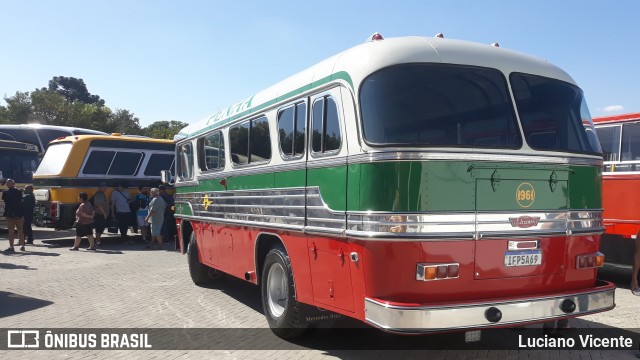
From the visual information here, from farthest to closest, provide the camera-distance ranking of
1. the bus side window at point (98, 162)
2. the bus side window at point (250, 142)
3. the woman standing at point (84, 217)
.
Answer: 1. the bus side window at point (98, 162)
2. the woman standing at point (84, 217)
3. the bus side window at point (250, 142)

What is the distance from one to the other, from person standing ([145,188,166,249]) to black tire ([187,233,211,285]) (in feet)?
17.8

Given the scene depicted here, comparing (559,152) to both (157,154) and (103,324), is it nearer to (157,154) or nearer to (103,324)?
(103,324)

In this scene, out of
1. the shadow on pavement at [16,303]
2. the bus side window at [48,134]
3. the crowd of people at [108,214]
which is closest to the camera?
the shadow on pavement at [16,303]

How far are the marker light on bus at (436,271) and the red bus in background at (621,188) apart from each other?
6099 millimetres

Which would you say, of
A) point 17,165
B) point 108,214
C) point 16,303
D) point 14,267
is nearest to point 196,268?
point 16,303

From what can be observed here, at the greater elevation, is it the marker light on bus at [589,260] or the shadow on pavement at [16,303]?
the marker light on bus at [589,260]

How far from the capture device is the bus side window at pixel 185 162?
399 inches

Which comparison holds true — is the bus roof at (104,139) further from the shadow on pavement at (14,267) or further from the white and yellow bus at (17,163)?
the shadow on pavement at (14,267)

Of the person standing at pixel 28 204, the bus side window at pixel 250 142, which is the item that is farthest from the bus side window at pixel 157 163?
the bus side window at pixel 250 142

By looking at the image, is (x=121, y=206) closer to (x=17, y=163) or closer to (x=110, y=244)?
(x=110, y=244)

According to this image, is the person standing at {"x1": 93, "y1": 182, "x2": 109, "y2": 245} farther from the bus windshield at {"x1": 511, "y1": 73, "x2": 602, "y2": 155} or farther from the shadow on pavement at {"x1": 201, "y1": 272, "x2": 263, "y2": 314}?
the bus windshield at {"x1": 511, "y1": 73, "x2": 602, "y2": 155}

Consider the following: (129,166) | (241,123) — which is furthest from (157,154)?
(241,123)

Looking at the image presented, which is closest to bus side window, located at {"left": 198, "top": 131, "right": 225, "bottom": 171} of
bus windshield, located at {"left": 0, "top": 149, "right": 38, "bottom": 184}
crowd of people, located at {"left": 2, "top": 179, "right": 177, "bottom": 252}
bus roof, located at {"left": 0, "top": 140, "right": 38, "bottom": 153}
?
crowd of people, located at {"left": 2, "top": 179, "right": 177, "bottom": 252}

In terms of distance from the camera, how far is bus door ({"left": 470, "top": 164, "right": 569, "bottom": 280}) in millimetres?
4762
